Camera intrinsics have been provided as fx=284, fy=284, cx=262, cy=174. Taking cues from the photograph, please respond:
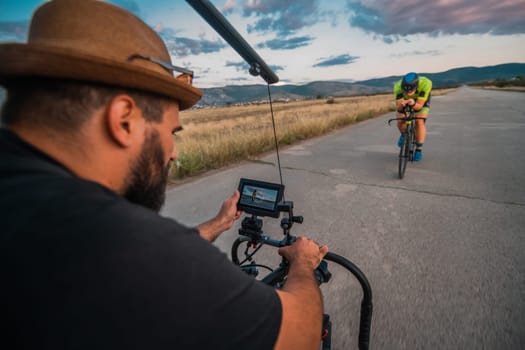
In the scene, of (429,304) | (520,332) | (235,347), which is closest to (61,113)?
(235,347)

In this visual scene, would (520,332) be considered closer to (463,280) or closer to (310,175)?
(463,280)

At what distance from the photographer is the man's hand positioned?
162 cm

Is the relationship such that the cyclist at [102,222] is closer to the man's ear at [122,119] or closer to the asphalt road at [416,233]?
the man's ear at [122,119]

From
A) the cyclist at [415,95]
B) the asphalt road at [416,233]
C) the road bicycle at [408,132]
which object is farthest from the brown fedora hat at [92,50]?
the cyclist at [415,95]

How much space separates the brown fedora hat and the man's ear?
0.05 meters

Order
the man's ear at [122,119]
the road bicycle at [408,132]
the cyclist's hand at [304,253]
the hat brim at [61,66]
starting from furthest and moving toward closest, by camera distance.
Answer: the road bicycle at [408,132]
the cyclist's hand at [304,253]
the man's ear at [122,119]
the hat brim at [61,66]

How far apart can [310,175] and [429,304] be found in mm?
3683

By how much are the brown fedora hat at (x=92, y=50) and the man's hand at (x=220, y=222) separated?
0.79m

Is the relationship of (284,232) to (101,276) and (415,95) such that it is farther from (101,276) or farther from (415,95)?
(415,95)

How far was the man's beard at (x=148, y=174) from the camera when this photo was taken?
931mm

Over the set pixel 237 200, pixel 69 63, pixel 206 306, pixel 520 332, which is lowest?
pixel 520 332

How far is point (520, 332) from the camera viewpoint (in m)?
1.89

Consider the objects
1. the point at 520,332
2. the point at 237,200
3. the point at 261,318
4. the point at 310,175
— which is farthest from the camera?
the point at 310,175

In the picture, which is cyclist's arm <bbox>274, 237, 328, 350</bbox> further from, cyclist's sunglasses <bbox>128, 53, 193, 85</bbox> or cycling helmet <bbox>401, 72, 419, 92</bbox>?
cycling helmet <bbox>401, 72, 419, 92</bbox>
